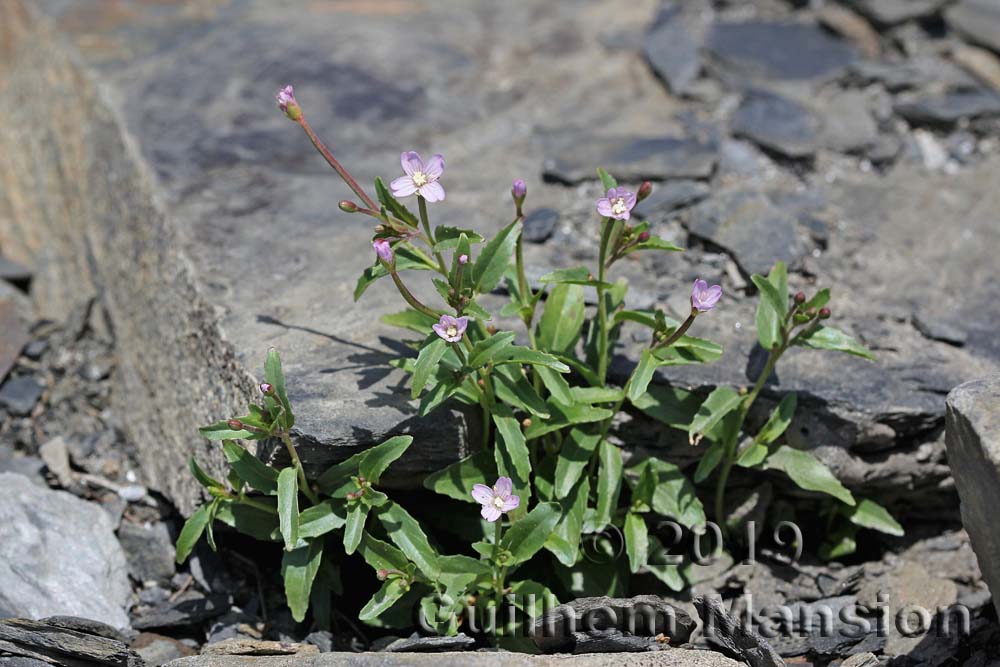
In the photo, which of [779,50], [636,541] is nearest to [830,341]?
[636,541]

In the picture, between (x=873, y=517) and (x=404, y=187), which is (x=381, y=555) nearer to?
(x=404, y=187)

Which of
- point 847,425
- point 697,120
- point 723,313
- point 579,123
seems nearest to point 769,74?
point 697,120

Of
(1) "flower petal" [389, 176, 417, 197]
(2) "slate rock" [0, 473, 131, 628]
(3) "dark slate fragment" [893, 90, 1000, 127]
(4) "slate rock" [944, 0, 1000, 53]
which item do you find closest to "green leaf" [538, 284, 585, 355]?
(1) "flower petal" [389, 176, 417, 197]

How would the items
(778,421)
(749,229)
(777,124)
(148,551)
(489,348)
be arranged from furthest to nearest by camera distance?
(777,124)
(749,229)
(148,551)
(778,421)
(489,348)

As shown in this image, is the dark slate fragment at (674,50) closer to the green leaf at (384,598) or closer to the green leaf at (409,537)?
the green leaf at (409,537)

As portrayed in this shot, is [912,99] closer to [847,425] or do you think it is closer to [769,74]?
[769,74]

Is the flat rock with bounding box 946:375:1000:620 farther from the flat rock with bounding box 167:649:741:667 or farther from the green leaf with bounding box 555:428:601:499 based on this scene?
the green leaf with bounding box 555:428:601:499
